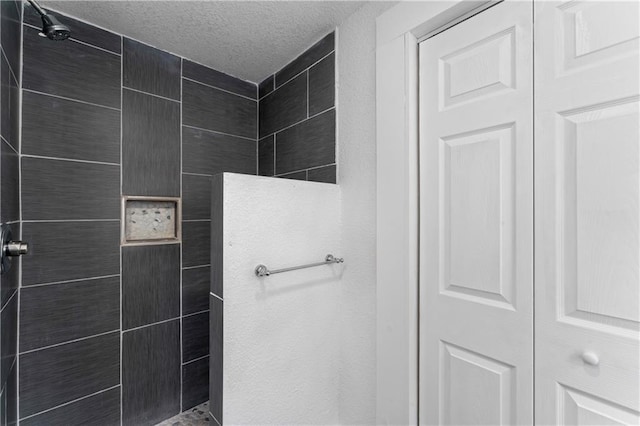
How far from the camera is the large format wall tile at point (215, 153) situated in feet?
5.54

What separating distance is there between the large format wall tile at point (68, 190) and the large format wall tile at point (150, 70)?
1.51 ft

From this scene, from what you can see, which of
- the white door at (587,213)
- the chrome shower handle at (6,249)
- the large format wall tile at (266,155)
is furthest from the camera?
the large format wall tile at (266,155)

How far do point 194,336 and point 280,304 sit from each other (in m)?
0.81

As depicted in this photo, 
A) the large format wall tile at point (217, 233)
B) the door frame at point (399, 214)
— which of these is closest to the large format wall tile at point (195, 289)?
the large format wall tile at point (217, 233)

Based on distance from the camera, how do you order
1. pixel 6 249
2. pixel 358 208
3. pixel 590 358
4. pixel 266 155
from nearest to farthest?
pixel 590 358 → pixel 6 249 → pixel 358 208 → pixel 266 155

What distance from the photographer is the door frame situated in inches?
43.4

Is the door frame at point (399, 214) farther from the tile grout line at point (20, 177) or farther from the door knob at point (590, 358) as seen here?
the tile grout line at point (20, 177)

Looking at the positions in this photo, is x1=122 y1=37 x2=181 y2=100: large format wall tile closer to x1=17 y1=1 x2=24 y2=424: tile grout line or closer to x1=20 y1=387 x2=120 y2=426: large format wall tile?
x1=17 y1=1 x2=24 y2=424: tile grout line

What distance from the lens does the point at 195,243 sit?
5.60 feet

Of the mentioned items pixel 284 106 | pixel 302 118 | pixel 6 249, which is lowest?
pixel 6 249

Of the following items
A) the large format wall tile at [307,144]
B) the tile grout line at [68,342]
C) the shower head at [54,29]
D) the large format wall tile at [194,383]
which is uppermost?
the shower head at [54,29]

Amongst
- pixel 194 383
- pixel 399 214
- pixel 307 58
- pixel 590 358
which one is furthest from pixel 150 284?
pixel 590 358

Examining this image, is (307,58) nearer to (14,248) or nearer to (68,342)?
(14,248)

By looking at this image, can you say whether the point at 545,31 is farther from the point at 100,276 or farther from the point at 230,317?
the point at 100,276
